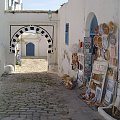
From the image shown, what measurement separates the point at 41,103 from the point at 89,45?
283cm

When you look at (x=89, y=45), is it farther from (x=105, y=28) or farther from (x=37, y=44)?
(x=37, y=44)

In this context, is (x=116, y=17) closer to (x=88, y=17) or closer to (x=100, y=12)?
(x=100, y=12)

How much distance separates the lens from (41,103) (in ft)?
30.1

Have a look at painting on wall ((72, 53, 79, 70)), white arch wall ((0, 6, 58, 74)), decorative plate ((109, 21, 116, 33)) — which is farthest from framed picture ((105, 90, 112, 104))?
white arch wall ((0, 6, 58, 74))

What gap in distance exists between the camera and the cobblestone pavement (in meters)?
7.72

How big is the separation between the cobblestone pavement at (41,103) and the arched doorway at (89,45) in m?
0.85

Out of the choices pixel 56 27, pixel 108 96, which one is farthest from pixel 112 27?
pixel 56 27

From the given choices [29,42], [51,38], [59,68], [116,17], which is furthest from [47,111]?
[29,42]

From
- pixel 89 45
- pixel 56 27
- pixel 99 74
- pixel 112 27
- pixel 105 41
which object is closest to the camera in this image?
pixel 112 27

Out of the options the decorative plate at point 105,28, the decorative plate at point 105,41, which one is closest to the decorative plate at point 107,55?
the decorative plate at point 105,41

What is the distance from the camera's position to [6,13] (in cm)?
1811

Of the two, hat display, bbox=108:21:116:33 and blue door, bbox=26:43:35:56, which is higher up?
hat display, bbox=108:21:116:33

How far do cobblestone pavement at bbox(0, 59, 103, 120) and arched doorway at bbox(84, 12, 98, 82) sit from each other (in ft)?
2.79

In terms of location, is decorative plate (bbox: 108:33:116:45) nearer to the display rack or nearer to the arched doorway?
the display rack
